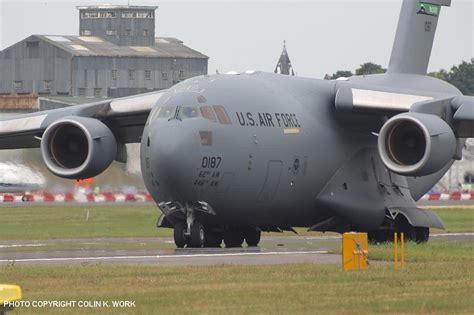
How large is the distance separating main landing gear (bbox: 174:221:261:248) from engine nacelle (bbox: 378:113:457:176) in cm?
400

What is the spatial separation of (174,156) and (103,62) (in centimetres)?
6326

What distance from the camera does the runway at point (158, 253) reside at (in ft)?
81.5

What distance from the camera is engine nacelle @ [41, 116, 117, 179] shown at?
30234 millimetres

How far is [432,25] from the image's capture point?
3575 cm

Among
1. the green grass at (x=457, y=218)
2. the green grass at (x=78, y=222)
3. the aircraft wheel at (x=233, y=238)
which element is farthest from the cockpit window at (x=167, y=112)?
the green grass at (x=457, y=218)

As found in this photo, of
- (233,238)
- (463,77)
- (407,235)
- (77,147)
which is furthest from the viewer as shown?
(463,77)

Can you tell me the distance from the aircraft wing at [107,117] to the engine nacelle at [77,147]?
88 cm

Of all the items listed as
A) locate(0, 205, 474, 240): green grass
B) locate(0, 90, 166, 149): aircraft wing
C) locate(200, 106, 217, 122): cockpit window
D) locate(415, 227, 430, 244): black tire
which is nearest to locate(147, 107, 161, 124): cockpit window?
locate(200, 106, 217, 122): cockpit window

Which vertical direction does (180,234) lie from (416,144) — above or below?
below

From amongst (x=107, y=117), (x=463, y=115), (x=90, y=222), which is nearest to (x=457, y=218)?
(x=90, y=222)

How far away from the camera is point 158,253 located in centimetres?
2764

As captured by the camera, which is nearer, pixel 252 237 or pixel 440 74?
pixel 252 237

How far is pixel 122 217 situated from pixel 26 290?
26.4m

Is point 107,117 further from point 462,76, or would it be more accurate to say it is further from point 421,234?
point 462,76
